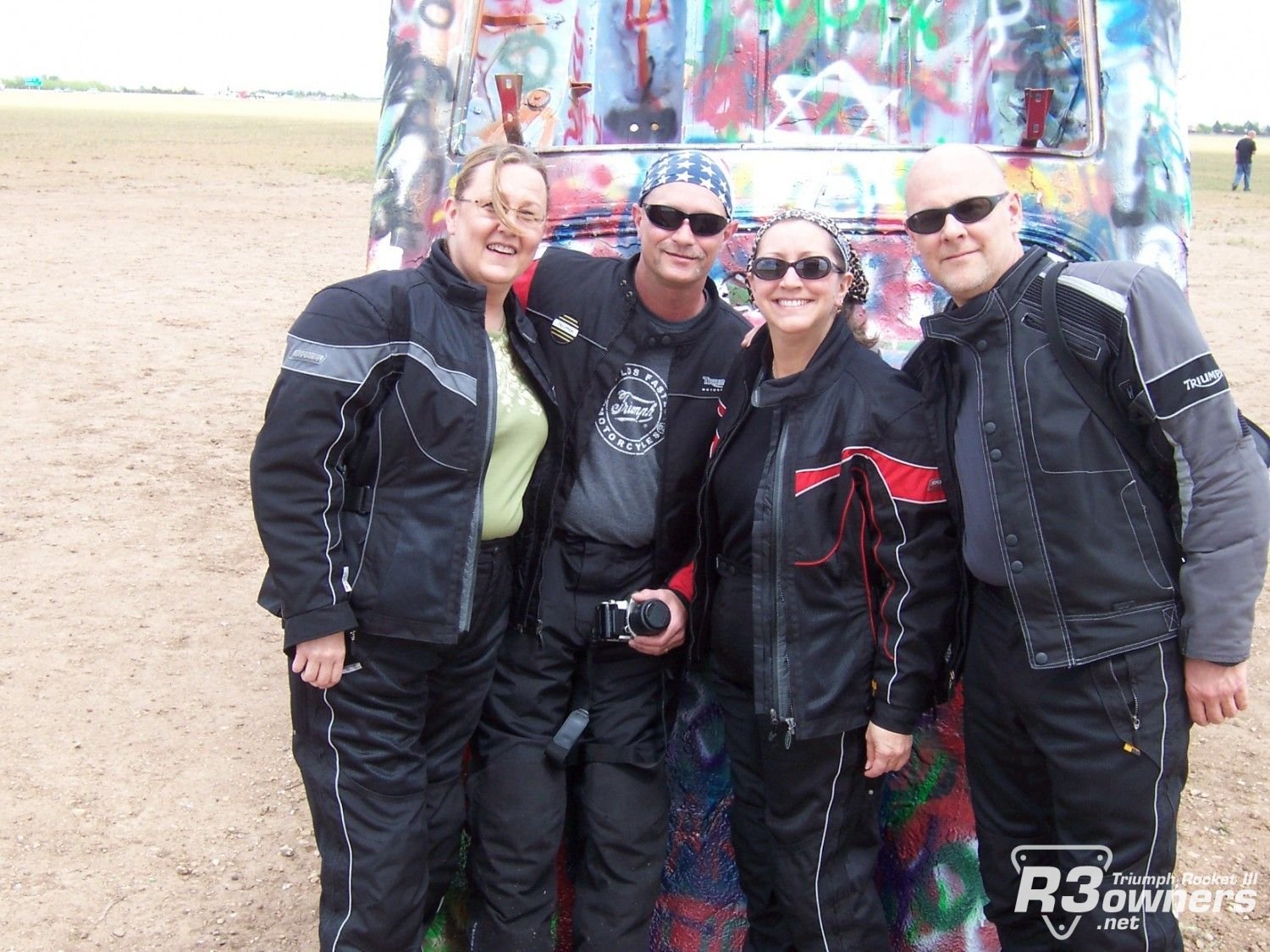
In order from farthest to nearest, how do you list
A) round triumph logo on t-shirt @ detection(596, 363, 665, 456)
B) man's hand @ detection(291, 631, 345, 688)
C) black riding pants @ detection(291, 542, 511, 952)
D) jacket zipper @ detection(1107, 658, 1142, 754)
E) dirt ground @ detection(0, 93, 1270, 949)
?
dirt ground @ detection(0, 93, 1270, 949)
round triumph logo on t-shirt @ detection(596, 363, 665, 456)
black riding pants @ detection(291, 542, 511, 952)
man's hand @ detection(291, 631, 345, 688)
jacket zipper @ detection(1107, 658, 1142, 754)

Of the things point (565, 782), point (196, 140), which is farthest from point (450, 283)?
point (196, 140)

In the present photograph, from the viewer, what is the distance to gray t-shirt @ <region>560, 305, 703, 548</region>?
10.2 ft

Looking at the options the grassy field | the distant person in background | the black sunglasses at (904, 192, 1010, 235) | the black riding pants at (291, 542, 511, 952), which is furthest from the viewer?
the distant person in background

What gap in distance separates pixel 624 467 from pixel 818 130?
1885 millimetres

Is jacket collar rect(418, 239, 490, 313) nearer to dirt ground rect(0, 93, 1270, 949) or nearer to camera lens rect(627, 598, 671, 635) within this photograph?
camera lens rect(627, 598, 671, 635)

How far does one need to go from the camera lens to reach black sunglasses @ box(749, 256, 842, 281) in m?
0.83

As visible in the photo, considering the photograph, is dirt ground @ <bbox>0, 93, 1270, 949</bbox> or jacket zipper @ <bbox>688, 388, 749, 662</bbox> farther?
dirt ground @ <bbox>0, 93, 1270, 949</bbox>

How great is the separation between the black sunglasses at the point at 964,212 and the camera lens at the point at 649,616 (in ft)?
3.52

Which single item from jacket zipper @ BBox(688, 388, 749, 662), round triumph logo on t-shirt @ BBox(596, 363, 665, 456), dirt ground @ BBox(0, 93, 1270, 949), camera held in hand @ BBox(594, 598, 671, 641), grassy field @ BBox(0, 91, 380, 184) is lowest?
dirt ground @ BBox(0, 93, 1270, 949)

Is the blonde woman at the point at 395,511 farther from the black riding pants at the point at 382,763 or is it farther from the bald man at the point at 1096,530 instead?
the bald man at the point at 1096,530

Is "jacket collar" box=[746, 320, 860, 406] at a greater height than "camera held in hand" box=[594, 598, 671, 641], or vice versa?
"jacket collar" box=[746, 320, 860, 406]

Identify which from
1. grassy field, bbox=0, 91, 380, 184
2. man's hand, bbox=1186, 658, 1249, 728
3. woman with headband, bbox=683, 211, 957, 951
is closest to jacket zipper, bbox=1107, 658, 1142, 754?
man's hand, bbox=1186, 658, 1249, 728

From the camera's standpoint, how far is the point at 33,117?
48500 millimetres

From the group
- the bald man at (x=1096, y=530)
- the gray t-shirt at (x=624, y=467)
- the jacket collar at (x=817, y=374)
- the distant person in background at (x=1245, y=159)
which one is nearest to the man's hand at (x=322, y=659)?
the gray t-shirt at (x=624, y=467)
